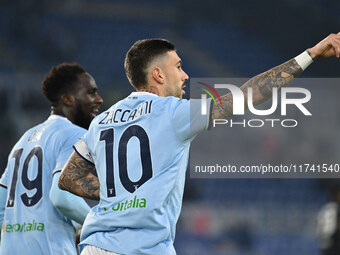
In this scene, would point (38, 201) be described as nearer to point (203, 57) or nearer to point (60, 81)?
point (60, 81)

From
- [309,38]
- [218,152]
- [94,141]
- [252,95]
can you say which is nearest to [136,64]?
[94,141]

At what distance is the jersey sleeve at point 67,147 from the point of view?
3965mm

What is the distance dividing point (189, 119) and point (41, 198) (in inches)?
57.8

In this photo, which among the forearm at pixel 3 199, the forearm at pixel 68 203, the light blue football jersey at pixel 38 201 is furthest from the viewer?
the forearm at pixel 3 199

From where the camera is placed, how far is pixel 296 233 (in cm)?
1334

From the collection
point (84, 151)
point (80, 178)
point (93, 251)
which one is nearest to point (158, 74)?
point (84, 151)

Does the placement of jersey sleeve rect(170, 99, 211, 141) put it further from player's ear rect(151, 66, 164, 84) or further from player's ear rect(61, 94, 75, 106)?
player's ear rect(61, 94, 75, 106)

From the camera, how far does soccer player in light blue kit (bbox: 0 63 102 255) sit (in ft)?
12.9

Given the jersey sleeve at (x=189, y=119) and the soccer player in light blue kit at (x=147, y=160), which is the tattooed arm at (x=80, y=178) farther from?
the jersey sleeve at (x=189, y=119)

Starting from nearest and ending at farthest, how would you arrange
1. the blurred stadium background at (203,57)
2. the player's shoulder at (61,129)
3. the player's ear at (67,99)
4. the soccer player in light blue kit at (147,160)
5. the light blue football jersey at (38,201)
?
the soccer player in light blue kit at (147,160), the light blue football jersey at (38,201), the player's shoulder at (61,129), the player's ear at (67,99), the blurred stadium background at (203,57)

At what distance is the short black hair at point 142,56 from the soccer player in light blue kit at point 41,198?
0.89 metres

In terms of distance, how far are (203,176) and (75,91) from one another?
35.9 ft

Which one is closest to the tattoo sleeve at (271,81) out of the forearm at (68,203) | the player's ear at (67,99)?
the forearm at (68,203)

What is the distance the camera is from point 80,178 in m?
3.44
